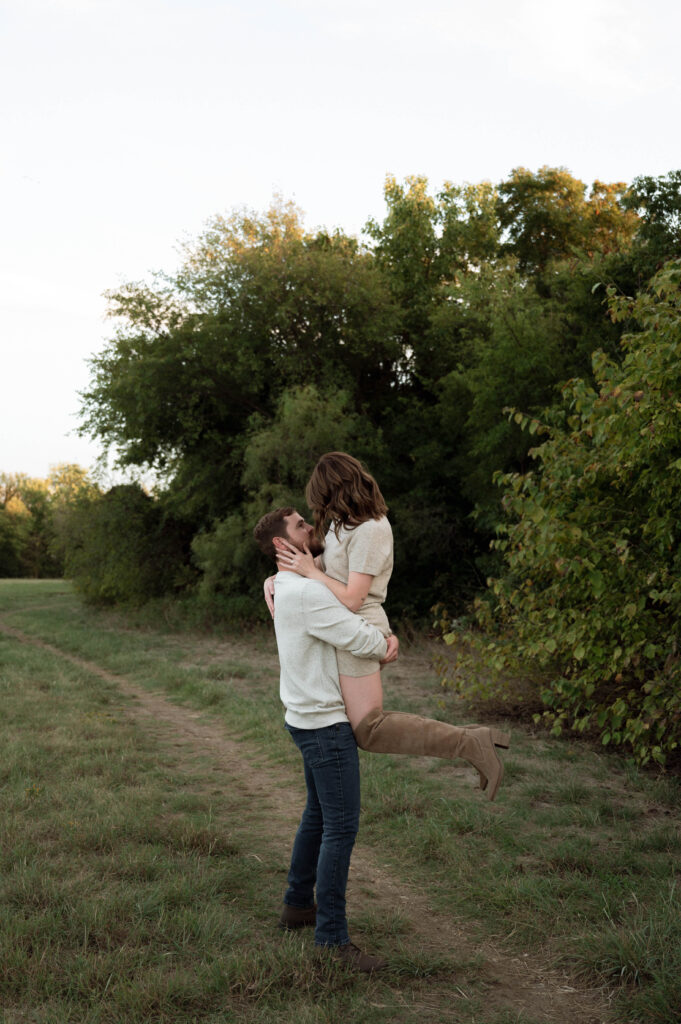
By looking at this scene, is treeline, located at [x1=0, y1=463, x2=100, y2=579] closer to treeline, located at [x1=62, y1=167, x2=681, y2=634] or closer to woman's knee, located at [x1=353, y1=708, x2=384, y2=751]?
treeline, located at [x1=62, y1=167, x2=681, y2=634]

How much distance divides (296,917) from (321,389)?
48.6 feet

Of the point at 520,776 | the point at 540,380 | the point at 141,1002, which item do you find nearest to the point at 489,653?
the point at 520,776

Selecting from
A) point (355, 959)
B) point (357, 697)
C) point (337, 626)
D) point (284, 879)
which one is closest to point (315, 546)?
point (337, 626)

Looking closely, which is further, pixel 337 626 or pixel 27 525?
pixel 27 525

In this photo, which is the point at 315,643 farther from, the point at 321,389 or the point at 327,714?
the point at 321,389

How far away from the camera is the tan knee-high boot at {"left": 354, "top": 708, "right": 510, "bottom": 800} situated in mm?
3543

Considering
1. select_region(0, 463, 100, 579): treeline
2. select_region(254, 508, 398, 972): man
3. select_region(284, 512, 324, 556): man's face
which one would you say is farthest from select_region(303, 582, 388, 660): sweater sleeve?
select_region(0, 463, 100, 579): treeline

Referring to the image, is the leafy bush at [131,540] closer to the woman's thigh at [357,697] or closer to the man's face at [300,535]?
the man's face at [300,535]

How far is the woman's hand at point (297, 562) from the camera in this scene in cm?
360

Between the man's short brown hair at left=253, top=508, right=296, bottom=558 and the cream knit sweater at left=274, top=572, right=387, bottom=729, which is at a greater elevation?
the man's short brown hair at left=253, top=508, right=296, bottom=558

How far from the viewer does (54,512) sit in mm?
23984

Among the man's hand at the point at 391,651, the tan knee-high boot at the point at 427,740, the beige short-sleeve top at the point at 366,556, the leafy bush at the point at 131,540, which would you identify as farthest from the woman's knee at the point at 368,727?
the leafy bush at the point at 131,540

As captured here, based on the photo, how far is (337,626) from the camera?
11.5 feet

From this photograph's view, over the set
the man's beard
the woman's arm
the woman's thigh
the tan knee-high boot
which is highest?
the man's beard
